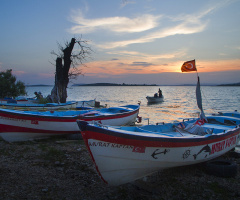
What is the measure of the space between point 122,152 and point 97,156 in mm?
726

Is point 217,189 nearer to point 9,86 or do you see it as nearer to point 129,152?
point 129,152

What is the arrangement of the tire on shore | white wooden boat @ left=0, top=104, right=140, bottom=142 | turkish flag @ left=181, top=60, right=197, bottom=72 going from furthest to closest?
white wooden boat @ left=0, top=104, right=140, bottom=142 < turkish flag @ left=181, top=60, right=197, bottom=72 < the tire on shore

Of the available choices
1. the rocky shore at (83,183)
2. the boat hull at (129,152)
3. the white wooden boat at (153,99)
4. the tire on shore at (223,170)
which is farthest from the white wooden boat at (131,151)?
the white wooden boat at (153,99)

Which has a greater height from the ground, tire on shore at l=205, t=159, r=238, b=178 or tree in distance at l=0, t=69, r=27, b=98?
tree in distance at l=0, t=69, r=27, b=98

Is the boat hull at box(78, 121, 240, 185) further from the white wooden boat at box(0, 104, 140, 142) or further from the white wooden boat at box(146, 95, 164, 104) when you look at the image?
the white wooden boat at box(146, 95, 164, 104)

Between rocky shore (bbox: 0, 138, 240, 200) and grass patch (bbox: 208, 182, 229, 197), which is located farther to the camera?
grass patch (bbox: 208, 182, 229, 197)

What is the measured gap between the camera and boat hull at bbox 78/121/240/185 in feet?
18.9

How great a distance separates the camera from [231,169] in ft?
23.5

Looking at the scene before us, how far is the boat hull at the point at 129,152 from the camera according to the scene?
5.77 m

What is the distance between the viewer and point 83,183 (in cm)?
643

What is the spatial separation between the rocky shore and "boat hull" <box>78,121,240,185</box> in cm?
46

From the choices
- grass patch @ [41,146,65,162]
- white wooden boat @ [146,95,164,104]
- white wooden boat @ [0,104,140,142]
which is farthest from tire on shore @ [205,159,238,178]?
white wooden boat @ [146,95,164,104]

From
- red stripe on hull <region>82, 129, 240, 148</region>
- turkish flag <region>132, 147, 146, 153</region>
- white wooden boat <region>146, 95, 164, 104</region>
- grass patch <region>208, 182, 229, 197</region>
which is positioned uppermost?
red stripe on hull <region>82, 129, 240, 148</region>

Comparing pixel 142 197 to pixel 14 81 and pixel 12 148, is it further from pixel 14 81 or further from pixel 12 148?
Answer: pixel 14 81
